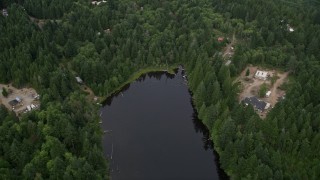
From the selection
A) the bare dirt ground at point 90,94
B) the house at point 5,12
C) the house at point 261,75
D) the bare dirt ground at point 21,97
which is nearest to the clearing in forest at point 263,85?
the house at point 261,75

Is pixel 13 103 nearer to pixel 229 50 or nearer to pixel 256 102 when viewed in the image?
pixel 256 102

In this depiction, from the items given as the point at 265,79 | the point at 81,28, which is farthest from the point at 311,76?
the point at 81,28

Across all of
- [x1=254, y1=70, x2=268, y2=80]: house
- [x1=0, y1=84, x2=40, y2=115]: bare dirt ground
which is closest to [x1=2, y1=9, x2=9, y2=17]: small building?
[x1=0, y1=84, x2=40, y2=115]: bare dirt ground

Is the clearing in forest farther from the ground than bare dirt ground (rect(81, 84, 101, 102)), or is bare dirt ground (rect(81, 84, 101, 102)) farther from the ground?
the clearing in forest

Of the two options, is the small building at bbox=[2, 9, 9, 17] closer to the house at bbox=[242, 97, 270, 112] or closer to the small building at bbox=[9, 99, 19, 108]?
the small building at bbox=[9, 99, 19, 108]

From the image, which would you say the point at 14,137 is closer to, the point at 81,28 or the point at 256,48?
the point at 81,28

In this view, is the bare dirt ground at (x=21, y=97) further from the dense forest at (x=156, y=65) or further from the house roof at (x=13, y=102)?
the dense forest at (x=156, y=65)

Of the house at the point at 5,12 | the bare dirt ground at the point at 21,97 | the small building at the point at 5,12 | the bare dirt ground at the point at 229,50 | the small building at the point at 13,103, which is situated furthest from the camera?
the house at the point at 5,12
